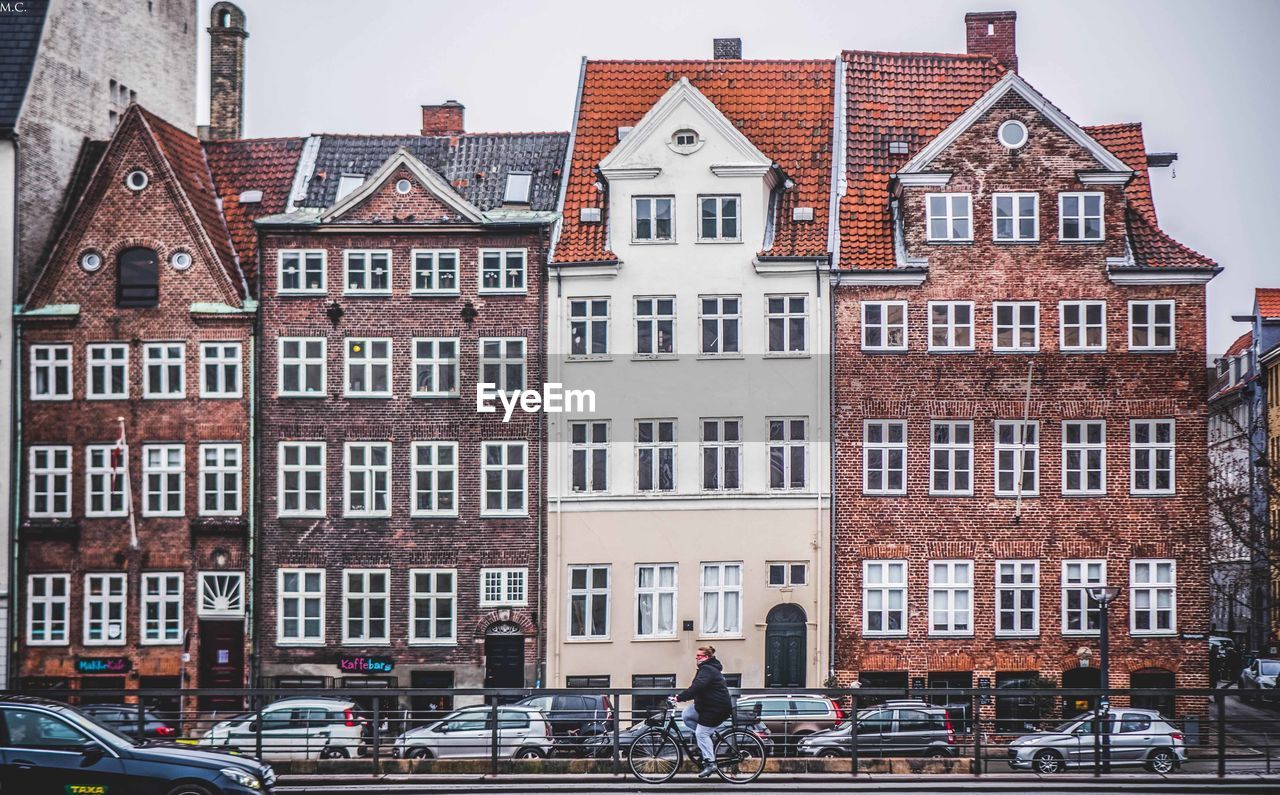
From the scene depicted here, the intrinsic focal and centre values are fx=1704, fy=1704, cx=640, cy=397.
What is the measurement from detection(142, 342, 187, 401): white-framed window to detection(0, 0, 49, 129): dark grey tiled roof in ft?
25.5

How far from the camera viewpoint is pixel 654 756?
2725cm

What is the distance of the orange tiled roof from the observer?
156 feet

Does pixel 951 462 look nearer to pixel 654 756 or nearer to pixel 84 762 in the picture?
pixel 654 756

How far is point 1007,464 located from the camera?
46.4 meters

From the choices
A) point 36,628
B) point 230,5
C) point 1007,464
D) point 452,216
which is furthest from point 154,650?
point 1007,464

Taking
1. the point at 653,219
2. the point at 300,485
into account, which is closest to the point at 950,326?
the point at 653,219

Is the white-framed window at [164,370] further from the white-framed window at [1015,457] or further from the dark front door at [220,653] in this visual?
the white-framed window at [1015,457]

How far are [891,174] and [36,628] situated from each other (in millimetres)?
26947

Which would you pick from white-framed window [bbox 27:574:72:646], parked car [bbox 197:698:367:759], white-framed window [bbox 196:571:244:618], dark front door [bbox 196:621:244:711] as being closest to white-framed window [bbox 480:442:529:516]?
white-framed window [bbox 196:571:244:618]

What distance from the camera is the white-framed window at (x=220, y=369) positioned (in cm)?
4747

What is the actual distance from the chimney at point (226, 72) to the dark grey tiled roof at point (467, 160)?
482 centimetres

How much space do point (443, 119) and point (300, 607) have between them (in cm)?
1552

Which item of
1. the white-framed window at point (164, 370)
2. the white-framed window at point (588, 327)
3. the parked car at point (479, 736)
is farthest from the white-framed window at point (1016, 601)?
the white-framed window at point (164, 370)

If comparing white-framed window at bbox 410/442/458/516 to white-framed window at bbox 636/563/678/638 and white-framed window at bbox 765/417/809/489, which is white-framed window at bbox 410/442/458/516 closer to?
white-framed window at bbox 636/563/678/638
